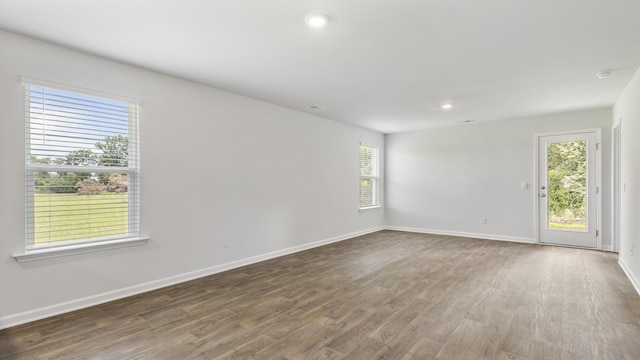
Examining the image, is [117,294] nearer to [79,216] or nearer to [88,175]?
[79,216]

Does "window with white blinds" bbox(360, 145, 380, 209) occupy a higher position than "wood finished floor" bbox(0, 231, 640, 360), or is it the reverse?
"window with white blinds" bbox(360, 145, 380, 209)

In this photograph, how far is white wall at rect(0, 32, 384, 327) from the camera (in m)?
2.60

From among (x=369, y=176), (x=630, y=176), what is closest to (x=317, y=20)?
(x=630, y=176)

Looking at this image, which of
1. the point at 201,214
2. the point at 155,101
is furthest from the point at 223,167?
the point at 155,101

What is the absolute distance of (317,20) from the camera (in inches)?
91.9

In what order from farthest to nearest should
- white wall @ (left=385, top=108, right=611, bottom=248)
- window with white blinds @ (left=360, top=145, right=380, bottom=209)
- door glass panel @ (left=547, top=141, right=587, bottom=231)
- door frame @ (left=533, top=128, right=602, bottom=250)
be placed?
1. window with white blinds @ (left=360, top=145, right=380, bottom=209)
2. white wall @ (left=385, top=108, right=611, bottom=248)
3. door glass panel @ (left=547, top=141, right=587, bottom=231)
4. door frame @ (left=533, top=128, right=602, bottom=250)

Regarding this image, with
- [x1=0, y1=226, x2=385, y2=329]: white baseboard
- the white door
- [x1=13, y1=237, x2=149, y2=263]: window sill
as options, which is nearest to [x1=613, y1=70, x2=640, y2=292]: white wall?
the white door

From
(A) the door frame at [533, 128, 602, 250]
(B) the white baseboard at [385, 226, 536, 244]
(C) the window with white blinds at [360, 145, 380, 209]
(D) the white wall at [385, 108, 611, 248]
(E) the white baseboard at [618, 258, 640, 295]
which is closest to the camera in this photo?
(E) the white baseboard at [618, 258, 640, 295]

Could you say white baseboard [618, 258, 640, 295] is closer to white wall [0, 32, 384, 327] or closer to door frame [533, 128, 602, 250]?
door frame [533, 128, 602, 250]

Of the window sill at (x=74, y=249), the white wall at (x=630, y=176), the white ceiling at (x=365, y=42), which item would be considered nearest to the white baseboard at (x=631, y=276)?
the white wall at (x=630, y=176)

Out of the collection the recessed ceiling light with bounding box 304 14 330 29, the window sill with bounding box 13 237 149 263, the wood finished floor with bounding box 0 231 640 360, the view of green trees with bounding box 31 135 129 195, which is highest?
the recessed ceiling light with bounding box 304 14 330 29

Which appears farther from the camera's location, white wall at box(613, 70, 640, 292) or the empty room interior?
white wall at box(613, 70, 640, 292)

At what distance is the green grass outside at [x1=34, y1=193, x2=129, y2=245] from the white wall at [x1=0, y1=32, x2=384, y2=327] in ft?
0.49

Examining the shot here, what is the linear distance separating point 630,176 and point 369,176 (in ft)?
13.9
